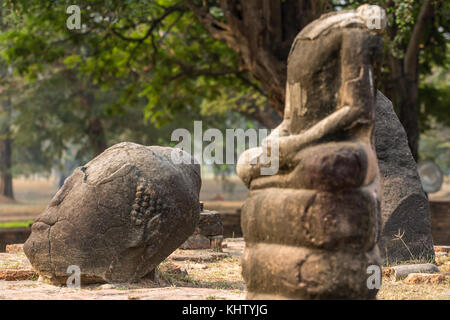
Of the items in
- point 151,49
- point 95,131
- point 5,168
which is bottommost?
point 5,168

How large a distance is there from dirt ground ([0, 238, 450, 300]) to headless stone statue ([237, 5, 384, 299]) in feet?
3.54

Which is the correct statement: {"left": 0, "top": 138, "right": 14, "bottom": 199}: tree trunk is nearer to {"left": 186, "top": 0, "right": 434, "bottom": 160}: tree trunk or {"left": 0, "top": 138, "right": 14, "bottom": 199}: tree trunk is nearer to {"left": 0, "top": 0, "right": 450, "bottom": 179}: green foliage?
{"left": 0, "top": 0, "right": 450, "bottom": 179}: green foliage

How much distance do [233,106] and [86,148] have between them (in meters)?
7.13

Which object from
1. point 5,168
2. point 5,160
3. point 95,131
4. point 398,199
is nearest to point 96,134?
point 95,131

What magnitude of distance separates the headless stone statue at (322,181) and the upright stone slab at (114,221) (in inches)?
64.5

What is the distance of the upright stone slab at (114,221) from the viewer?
5.98 meters

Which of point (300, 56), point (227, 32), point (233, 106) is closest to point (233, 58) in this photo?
point (227, 32)

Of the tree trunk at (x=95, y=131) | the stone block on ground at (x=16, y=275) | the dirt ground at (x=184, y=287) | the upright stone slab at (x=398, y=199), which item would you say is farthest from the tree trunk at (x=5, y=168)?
the upright stone slab at (x=398, y=199)

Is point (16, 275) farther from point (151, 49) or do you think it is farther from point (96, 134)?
point (96, 134)

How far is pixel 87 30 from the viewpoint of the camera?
14312 mm

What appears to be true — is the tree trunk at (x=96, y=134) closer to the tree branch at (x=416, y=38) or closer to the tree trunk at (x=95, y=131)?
the tree trunk at (x=95, y=131)

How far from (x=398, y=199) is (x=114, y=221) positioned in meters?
3.91

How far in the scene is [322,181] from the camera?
13.4 ft

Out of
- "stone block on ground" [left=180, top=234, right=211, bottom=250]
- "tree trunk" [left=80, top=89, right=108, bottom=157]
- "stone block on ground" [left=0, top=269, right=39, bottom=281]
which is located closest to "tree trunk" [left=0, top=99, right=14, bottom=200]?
"tree trunk" [left=80, top=89, right=108, bottom=157]
